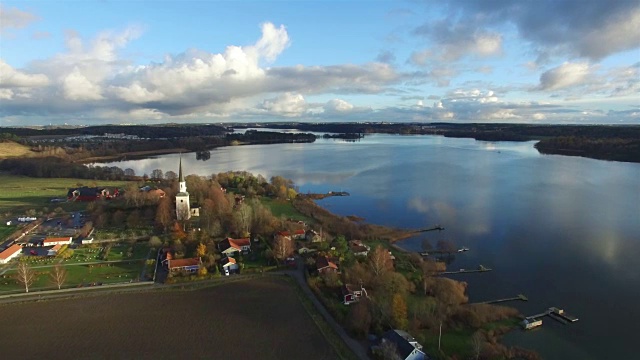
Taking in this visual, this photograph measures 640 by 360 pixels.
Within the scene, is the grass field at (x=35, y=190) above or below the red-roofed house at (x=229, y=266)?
below

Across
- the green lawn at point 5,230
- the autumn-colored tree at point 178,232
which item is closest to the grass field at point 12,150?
the green lawn at point 5,230

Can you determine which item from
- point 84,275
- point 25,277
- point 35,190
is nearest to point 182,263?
point 84,275

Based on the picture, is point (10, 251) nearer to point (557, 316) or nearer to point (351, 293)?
point (351, 293)

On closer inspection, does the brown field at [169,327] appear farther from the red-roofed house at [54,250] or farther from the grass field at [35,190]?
the grass field at [35,190]

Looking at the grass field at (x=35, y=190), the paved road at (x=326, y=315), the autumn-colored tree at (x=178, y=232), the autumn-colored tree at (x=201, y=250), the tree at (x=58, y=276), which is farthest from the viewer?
the grass field at (x=35, y=190)

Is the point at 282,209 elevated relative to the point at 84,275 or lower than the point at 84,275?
elevated

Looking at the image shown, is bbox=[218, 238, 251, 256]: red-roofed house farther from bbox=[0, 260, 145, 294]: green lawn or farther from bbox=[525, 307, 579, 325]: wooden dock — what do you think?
bbox=[525, 307, 579, 325]: wooden dock
